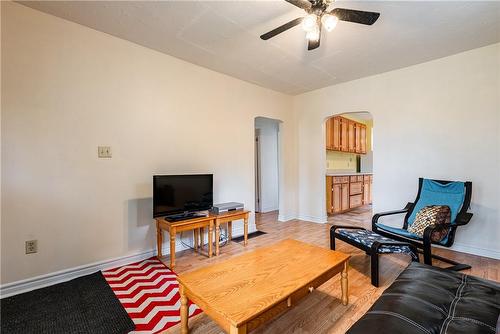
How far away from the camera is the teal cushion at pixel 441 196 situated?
2.66m

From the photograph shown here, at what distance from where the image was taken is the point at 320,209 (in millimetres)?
4531

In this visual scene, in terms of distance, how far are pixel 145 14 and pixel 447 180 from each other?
405cm

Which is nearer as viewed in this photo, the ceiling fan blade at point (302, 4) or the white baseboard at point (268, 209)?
the ceiling fan blade at point (302, 4)

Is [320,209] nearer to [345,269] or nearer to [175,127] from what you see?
[345,269]

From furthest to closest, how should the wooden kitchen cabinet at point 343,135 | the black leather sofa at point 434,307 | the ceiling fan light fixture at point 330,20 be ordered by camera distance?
the wooden kitchen cabinet at point 343,135 → the ceiling fan light fixture at point 330,20 → the black leather sofa at point 434,307

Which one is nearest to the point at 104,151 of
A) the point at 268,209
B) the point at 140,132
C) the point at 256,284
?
the point at 140,132

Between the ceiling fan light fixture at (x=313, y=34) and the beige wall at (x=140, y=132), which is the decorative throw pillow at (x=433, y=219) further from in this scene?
the ceiling fan light fixture at (x=313, y=34)

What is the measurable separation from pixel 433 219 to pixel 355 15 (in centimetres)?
227

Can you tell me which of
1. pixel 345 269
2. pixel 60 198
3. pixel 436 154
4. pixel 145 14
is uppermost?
pixel 145 14

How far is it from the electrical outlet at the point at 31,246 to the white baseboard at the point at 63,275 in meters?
0.25

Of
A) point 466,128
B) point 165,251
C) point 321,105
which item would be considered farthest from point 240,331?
point 321,105

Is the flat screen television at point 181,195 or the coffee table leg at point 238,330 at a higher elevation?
the flat screen television at point 181,195

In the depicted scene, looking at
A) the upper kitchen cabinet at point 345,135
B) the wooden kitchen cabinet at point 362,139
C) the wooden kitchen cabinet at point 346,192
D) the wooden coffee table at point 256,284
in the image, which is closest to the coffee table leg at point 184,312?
the wooden coffee table at point 256,284

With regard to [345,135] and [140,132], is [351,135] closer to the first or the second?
[345,135]
